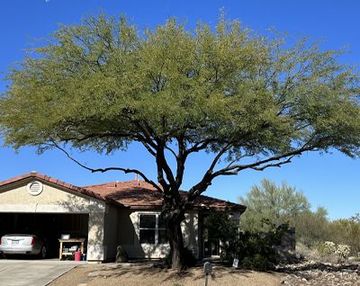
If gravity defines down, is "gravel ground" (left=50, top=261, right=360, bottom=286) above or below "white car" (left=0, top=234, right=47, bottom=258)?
below

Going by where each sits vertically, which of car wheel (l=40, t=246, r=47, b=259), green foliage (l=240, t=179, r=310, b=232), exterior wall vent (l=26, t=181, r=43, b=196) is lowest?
car wheel (l=40, t=246, r=47, b=259)

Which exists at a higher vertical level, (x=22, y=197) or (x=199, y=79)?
(x=199, y=79)

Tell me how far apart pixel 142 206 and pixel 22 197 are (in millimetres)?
5913

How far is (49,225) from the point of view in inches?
1115

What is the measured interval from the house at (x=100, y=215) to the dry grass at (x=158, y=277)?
12.2ft

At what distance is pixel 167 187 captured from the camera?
68.1 feet

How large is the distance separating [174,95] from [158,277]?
21.5 feet

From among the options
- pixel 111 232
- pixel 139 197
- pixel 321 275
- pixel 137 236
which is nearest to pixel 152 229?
pixel 137 236

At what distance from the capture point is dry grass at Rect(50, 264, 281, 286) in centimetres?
1795

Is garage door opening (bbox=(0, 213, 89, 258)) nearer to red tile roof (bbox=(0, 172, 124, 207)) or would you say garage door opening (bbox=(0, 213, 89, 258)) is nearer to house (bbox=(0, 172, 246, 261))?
house (bbox=(0, 172, 246, 261))

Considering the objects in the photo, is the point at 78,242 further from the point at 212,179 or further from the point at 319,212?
the point at 319,212

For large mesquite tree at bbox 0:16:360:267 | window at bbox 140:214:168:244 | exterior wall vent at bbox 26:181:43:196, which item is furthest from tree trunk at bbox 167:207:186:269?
exterior wall vent at bbox 26:181:43:196

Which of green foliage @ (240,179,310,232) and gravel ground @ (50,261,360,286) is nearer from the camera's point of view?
gravel ground @ (50,261,360,286)

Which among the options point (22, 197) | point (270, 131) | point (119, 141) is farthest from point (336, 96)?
point (22, 197)
